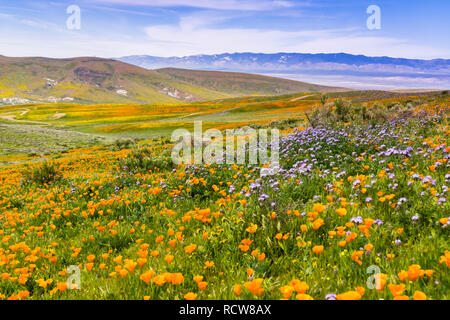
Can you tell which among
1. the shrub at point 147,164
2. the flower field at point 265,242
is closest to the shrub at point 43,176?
the shrub at point 147,164

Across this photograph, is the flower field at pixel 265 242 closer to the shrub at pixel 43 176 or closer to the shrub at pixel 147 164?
the shrub at pixel 147 164

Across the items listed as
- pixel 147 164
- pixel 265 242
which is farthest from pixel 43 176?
pixel 265 242

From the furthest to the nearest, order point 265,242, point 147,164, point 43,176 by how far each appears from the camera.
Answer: point 43,176 < point 147,164 < point 265,242

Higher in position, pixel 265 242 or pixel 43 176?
pixel 265 242

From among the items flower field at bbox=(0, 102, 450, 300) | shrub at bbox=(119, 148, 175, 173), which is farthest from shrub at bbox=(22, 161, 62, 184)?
flower field at bbox=(0, 102, 450, 300)

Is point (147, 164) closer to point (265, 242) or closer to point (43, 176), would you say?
point (43, 176)

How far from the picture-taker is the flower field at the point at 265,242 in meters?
2.38

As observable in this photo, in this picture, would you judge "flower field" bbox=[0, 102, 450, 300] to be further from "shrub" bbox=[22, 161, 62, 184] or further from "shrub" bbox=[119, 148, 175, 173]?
"shrub" bbox=[22, 161, 62, 184]

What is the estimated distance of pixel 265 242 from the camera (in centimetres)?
333

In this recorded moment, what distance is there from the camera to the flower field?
238 cm

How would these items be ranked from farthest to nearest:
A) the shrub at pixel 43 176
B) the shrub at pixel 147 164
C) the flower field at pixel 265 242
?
the shrub at pixel 43 176, the shrub at pixel 147 164, the flower field at pixel 265 242

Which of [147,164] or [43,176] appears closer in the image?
[147,164]
